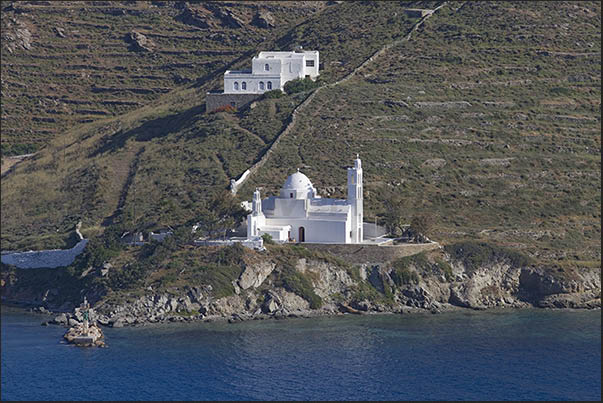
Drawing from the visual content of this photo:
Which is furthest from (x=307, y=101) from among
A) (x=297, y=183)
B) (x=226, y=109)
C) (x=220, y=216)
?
(x=220, y=216)

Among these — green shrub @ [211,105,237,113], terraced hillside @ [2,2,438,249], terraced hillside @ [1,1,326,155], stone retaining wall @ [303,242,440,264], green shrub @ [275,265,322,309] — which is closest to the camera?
green shrub @ [275,265,322,309]

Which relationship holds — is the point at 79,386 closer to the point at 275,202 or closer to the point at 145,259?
the point at 145,259

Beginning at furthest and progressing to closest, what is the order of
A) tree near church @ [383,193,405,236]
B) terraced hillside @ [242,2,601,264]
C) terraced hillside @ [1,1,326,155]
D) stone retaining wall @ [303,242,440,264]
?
terraced hillside @ [1,1,326,155]
terraced hillside @ [242,2,601,264]
tree near church @ [383,193,405,236]
stone retaining wall @ [303,242,440,264]

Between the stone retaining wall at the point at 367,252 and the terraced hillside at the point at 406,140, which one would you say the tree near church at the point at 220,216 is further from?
the stone retaining wall at the point at 367,252

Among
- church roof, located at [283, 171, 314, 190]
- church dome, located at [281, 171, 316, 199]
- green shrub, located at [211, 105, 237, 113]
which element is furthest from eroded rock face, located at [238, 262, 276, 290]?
green shrub, located at [211, 105, 237, 113]

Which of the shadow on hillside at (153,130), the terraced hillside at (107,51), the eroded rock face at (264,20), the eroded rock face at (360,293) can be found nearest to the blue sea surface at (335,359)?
the eroded rock face at (360,293)

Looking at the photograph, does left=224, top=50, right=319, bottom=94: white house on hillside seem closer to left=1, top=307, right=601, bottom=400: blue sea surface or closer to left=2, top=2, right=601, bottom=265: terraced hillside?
left=2, top=2, right=601, bottom=265: terraced hillside
